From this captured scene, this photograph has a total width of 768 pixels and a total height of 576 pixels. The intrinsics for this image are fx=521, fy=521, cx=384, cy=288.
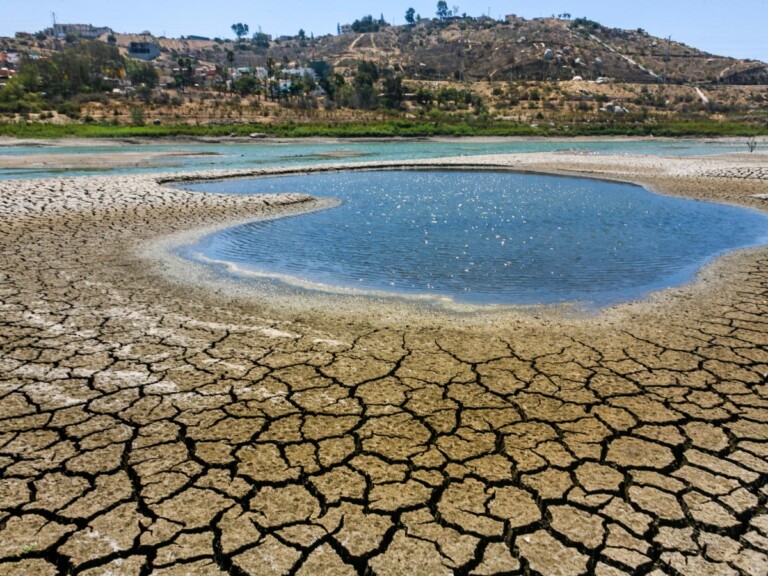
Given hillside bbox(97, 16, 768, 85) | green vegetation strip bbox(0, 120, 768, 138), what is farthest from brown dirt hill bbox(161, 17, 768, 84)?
green vegetation strip bbox(0, 120, 768, 138)

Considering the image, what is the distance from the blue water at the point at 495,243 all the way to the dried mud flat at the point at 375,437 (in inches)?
53.0

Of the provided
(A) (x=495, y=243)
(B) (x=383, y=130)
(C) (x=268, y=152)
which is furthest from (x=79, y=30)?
(A) (x=495, y=243)

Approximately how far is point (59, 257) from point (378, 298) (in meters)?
6.28

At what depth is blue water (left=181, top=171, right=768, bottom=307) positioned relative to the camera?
340 inches

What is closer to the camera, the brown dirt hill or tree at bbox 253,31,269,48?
the brown dirt hill

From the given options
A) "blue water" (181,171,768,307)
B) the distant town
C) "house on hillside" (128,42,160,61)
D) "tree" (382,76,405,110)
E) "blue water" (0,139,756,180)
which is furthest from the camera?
"house on hillside" (128,42,160,61)

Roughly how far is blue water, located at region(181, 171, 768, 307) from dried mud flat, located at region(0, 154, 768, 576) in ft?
4.41

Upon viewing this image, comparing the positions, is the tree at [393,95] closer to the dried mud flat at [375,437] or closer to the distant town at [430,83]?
the distant town at [430,83]

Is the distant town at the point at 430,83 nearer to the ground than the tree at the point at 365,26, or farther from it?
nearer to the ground

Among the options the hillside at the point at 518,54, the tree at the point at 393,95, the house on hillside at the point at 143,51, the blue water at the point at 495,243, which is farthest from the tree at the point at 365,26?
the blue water at the point at 495,243

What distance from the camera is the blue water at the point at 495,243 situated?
28.3ft

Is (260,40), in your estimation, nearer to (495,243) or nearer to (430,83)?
(430,83)

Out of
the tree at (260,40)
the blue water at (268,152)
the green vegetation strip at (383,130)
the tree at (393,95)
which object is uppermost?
the tree at (260,40)

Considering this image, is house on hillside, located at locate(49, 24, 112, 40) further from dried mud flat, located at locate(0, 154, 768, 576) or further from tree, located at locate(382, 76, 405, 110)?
dried mud flat, located at locate(0, 154, 768, 576)
